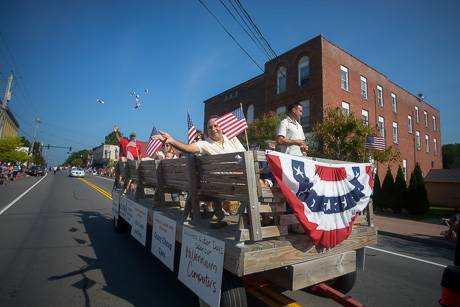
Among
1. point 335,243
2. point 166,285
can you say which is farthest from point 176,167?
point 335,243

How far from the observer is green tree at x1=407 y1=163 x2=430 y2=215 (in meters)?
15.1

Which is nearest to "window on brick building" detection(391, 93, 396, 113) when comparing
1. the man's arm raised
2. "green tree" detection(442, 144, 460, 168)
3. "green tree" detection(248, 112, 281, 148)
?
"green tree" detection(248, 112, 281, 148)

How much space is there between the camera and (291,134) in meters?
4.33

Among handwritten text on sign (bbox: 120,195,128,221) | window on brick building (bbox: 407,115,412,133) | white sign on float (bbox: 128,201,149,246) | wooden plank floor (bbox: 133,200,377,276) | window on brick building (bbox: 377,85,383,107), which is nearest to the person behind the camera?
wooden plank floor (bbox: 133,200,377,276)

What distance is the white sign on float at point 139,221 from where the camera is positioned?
450 cm

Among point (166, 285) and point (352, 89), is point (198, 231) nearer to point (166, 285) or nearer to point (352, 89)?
point (166, 285)

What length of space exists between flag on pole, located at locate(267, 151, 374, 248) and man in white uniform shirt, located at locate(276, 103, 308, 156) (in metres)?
1.08

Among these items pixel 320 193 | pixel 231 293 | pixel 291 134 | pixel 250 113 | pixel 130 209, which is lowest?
pixel 231 293

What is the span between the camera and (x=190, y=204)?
3377mm

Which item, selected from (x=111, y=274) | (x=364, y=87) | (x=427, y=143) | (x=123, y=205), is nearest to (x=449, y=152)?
(x=427, y=143)

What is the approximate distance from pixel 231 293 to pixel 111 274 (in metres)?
2.73

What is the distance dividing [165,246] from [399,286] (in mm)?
3660

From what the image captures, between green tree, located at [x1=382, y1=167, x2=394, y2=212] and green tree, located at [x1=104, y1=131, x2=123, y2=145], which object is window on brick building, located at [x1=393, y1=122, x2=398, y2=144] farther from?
green tree, located at [x1=104, y1=131, x2=123, y2=145]

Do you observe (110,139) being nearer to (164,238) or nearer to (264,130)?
(264,130)
